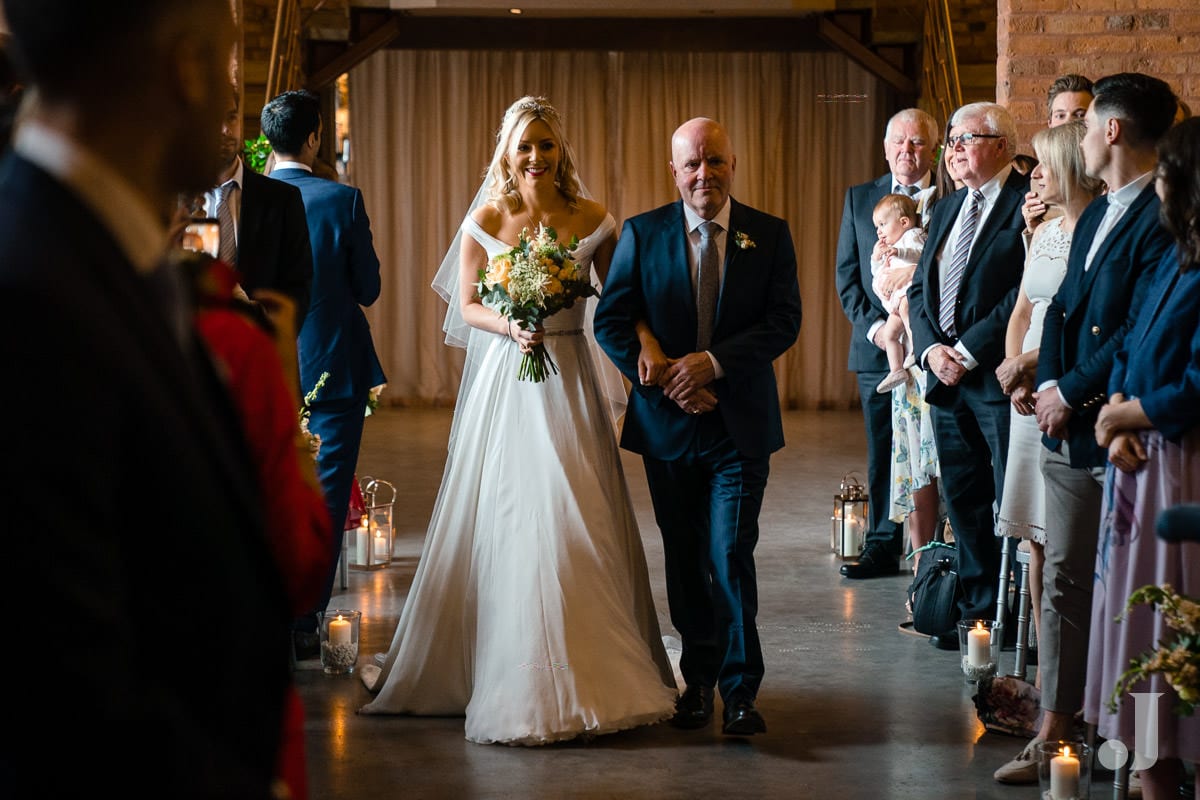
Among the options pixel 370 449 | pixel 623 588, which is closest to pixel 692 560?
pixel 623 588

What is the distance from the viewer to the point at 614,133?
13602 millimetres

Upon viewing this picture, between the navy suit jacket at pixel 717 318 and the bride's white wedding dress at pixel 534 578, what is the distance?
0.19m

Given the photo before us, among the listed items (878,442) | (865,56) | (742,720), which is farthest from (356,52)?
(742,720)

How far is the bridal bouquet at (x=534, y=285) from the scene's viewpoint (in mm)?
4285

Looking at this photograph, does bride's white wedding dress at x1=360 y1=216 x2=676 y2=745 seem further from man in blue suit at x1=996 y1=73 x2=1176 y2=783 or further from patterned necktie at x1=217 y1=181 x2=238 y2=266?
man in blue suit at x1=996 y1=73 x2=1176 y2=783

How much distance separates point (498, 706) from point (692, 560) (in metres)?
0.76

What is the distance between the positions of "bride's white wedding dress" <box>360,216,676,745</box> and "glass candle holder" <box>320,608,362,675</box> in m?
0.35

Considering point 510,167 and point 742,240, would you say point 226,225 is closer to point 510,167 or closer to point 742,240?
point 510,167

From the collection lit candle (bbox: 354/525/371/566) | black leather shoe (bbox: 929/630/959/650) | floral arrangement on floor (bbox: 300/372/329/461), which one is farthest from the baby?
lit candle (bbox: 354/525/371/566)

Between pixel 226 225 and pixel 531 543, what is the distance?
1.49 meters

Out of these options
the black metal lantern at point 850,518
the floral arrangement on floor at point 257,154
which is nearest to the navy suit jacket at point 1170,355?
the black metal lantern at point 850,518

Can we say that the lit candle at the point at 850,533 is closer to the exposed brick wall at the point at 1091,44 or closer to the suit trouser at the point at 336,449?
the exposed brick wall at the point at 1091,44

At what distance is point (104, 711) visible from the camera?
→ 1.05 meters

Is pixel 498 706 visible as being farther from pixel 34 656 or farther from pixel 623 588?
pixel 34 656
